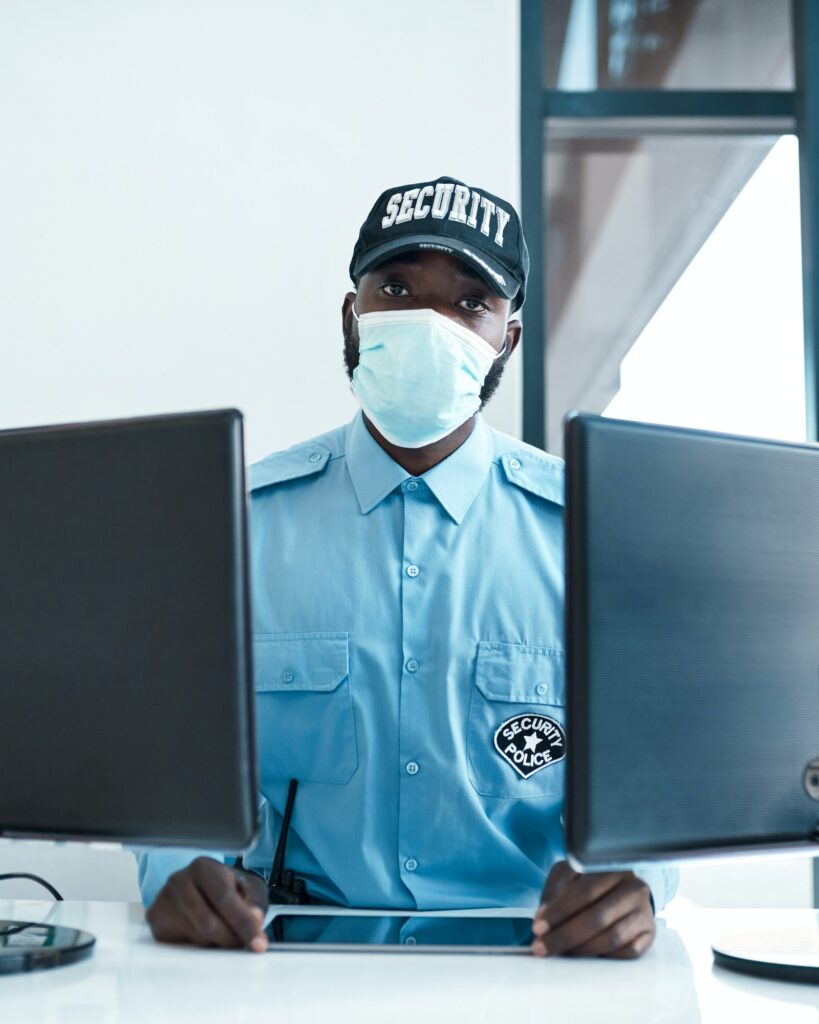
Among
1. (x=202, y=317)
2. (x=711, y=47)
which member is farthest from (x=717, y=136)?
(x=202, y=317)

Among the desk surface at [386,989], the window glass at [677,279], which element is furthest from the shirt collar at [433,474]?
the window glass at [677,279]

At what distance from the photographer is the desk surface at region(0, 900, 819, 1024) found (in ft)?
2.69

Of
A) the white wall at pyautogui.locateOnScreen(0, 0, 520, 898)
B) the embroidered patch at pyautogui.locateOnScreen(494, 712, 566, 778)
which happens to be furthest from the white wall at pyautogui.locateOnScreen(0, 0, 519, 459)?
the embroidered patch at pyautogui.locateOnScreen(494, 712, 566, 778)

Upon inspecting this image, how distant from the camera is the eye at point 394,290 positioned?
1471 millimetres

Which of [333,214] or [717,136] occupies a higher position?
[717,136]

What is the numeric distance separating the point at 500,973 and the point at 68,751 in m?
0.40

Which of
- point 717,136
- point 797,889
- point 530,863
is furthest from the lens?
point 717,136

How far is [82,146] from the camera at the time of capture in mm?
2078

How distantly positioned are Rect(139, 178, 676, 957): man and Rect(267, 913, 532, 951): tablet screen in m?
0.14

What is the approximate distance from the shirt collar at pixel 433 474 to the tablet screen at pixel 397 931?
52 centimetres

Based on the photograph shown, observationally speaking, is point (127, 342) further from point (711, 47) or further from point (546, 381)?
point (711, 47)

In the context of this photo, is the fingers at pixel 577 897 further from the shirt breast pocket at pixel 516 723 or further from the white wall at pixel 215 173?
the white wall at pixel 215 173

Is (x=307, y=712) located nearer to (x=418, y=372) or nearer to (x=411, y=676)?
(x=411, y=676)

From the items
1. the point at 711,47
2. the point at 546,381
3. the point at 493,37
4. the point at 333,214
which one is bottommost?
the point at 546,381
